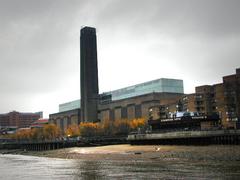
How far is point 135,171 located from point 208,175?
1275cm

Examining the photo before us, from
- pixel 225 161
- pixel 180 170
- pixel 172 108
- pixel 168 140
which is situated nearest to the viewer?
pixel 180 170

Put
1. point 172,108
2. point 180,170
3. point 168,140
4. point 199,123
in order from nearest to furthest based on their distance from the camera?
1. point 180,170
2. point 168,140
3. point 199,123
4. point 172,108

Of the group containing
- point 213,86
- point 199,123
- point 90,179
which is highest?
point 213,86

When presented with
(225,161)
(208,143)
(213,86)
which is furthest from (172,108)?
(225,161)

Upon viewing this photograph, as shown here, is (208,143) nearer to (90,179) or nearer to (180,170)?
(180,170)

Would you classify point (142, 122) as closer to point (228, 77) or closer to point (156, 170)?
point (228, 77)

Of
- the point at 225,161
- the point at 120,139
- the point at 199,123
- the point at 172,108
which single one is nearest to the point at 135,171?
the point at 225,161

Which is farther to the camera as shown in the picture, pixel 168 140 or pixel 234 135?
pixel 168 140

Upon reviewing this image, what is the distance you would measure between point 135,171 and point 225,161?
56.2 feet

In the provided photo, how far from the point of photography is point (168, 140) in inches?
4793

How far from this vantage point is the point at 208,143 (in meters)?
108

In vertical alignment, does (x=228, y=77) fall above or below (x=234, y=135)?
above

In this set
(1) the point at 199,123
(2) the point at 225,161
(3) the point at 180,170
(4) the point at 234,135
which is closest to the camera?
(3) the point at 180,170

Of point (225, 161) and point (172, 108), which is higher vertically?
point (172, 108)
